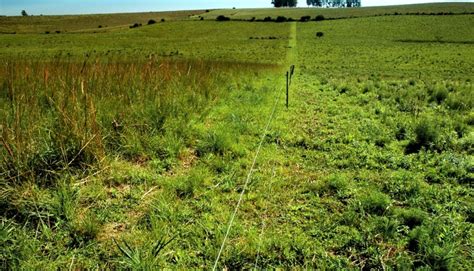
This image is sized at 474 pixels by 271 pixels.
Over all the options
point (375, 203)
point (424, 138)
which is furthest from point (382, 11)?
point (375, 203)

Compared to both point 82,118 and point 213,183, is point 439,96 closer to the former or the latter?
point 213,183

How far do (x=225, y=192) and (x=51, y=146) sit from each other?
7.34 feet

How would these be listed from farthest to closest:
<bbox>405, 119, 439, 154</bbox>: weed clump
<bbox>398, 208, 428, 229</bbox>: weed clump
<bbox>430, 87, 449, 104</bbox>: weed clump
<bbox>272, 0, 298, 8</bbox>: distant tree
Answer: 1. <bbox>272, 0, 298, 8</bbox>: distant tree
2. <bbox>430, 87, 449, 104</bbox>: weed clump
3. <bbox>405, 119, 439, 154</bbox>: weed clump
4. <bbox>398, 208, 428, 229</bbox>: weed clump

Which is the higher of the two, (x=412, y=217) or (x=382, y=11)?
(x=382, y=11)

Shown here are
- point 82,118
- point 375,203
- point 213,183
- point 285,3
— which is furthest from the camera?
point 285,3

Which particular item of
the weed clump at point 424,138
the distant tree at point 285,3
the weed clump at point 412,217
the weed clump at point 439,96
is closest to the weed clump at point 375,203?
the weed clump at point 412,217

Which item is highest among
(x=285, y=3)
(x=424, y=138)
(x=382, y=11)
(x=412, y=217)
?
(x=285, y=3)

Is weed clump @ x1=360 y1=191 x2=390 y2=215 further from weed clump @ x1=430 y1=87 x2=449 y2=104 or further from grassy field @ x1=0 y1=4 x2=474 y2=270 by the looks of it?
weed clump @ x1=430 y1=87 x2=449 y2=104

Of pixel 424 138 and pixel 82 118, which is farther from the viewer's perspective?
pixel 424 138

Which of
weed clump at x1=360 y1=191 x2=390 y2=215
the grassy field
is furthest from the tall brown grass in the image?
weed clump at x1=360 y1=191 x2=390 y2=215

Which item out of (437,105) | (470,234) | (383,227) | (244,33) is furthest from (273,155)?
(244,33)

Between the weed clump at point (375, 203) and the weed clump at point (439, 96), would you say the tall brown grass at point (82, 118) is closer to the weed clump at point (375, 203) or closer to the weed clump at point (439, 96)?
the weed clump at point (375, 203)

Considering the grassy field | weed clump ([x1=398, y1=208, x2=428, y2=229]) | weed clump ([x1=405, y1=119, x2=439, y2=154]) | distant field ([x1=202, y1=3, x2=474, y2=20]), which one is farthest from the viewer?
distant field ([x1=202, y1=3, x2=474, y2=20])

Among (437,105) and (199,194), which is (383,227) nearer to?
(199,194)
